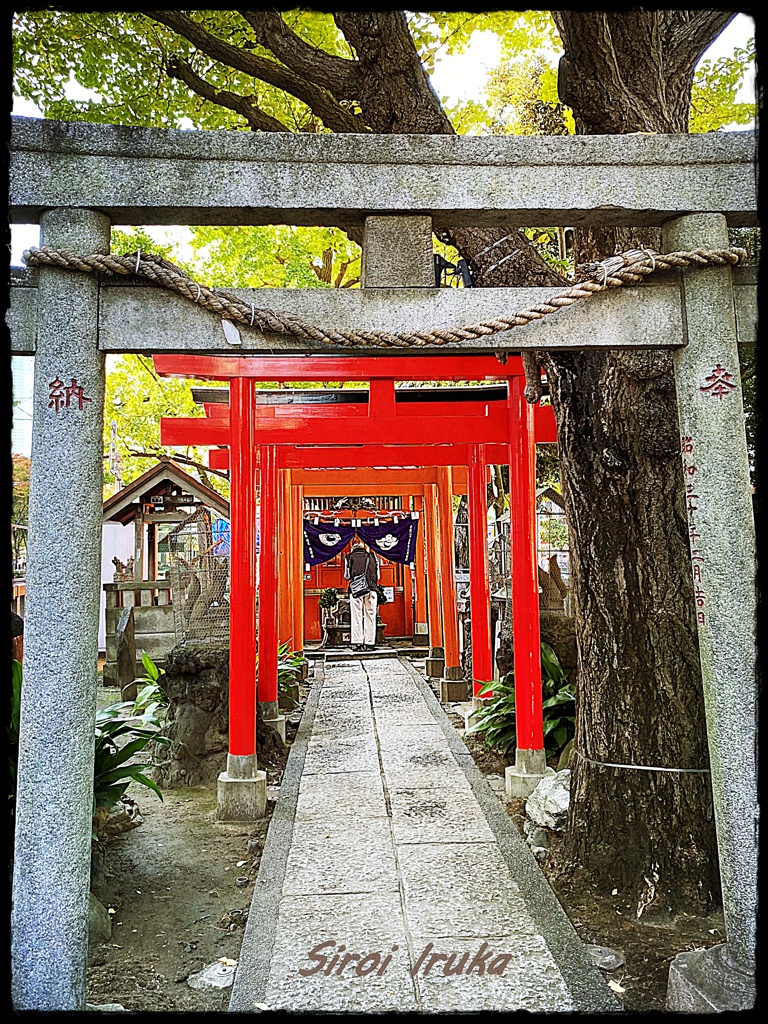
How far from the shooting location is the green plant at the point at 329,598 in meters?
19.9

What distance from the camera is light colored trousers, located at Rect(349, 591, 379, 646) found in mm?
17781

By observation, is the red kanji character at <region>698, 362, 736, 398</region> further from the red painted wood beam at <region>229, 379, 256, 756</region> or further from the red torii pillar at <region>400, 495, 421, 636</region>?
the red torii pillar at <region>400, 495, 421, 636</region>

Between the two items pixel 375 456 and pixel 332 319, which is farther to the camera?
pixel 375 456

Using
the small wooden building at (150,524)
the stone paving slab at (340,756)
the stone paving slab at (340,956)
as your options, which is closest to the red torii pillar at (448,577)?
the stone paving slab at (340,756)

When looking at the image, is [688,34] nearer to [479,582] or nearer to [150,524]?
[479,582]

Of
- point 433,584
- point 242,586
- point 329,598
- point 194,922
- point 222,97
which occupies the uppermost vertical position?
point 222,97

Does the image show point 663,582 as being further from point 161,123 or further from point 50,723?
point 161,123

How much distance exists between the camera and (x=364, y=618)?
1778cm

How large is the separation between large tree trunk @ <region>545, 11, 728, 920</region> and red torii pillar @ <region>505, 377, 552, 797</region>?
4.73 feet

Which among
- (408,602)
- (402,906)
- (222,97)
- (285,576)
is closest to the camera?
(402,906)

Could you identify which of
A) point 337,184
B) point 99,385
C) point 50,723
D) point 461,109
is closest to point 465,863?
point 50,723

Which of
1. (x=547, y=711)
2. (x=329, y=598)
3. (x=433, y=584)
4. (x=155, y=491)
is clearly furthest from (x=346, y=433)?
(x=329, y=598)

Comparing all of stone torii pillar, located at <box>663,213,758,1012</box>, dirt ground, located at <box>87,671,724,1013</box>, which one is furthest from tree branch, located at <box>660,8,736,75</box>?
dirt ground, located at <box>87,671,724,1013</box>

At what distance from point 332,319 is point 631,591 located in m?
2.74
